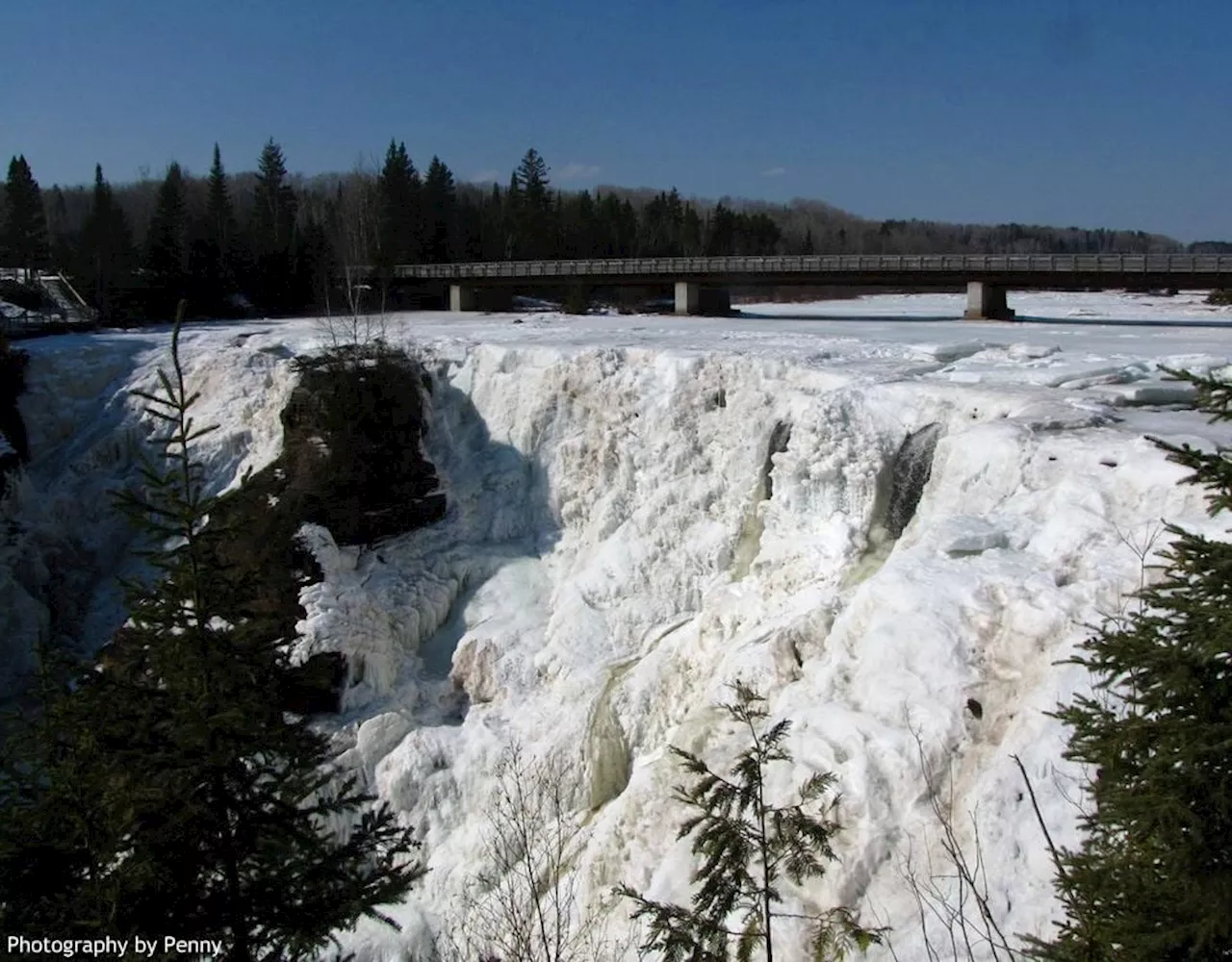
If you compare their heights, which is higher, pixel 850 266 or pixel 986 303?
pixel 850 266

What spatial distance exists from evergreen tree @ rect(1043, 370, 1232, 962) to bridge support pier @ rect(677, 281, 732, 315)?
3745cm

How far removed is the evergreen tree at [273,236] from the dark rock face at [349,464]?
3232 cm

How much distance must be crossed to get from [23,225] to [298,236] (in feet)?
51.8

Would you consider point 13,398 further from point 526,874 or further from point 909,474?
point 909,474

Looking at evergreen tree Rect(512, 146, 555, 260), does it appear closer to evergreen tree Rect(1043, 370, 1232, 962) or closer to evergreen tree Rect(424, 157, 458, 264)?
evergreen tree Rect(424, 157, 458, 264)

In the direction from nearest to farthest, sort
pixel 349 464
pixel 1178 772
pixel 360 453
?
pixel 1178 772, pixel 349 464, pixel 360 453

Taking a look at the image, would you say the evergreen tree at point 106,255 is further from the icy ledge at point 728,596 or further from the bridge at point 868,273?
the icy ledge at point 728,596

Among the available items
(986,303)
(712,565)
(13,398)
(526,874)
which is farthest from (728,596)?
(986,303)

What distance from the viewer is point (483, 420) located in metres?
23.3

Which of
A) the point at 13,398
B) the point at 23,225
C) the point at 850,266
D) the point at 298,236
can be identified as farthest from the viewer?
the point at 298,236

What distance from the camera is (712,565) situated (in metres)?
16.8

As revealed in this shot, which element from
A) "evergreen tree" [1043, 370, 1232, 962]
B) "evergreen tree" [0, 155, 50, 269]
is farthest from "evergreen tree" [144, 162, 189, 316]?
"evergreen tree" [1043, 370, 1232, 962]

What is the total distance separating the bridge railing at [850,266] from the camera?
31.7m

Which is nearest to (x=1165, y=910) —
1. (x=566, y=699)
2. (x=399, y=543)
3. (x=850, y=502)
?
(x=850, y=502)
